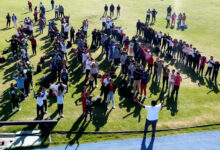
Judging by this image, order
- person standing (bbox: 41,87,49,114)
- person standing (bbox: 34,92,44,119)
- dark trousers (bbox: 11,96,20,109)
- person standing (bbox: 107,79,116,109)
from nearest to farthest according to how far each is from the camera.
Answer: person standing (bbox: 34,92,44,119) < person standing (bbox: 41,87,49,114) < dark trousers (bbox: 11,96,20,109) < person standing (bbox: 107,79,116,109)

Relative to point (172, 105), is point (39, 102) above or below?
above

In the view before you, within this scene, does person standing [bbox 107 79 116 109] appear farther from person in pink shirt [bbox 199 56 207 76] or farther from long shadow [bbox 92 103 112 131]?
person in pink shirt [bbox 199 56 207 76]

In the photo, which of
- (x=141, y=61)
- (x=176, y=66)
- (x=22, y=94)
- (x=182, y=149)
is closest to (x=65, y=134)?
(x=22, y=94)

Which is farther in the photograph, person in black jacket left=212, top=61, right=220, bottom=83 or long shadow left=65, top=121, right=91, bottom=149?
person in black jacket left=212, top=61, right=220, bottom=83

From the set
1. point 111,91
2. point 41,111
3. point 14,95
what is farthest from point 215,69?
point 14,95

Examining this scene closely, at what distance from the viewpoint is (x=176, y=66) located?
20531 mm

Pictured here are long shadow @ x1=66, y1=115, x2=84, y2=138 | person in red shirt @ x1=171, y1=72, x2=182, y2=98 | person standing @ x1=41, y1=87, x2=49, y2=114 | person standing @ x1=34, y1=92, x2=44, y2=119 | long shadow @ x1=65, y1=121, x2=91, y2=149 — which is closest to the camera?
long shadow @ x1=65, y1=121, x2=91, y2=149

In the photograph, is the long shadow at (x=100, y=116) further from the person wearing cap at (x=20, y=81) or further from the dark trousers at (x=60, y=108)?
the person wearing cap at (x=20, y=81)

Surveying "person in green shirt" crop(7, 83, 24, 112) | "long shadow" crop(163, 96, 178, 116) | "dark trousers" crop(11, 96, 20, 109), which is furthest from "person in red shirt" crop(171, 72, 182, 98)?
"dark trousers" crop(11, 96, 20, 109)

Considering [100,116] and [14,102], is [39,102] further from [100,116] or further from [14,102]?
[100,116]

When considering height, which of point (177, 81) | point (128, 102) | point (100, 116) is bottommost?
point (100, 116)

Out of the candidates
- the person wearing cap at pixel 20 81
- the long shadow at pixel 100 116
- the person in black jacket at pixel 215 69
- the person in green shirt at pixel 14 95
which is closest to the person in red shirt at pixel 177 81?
the person in black jacket at pixel 215 69

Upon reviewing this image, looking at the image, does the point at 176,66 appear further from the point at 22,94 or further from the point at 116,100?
the point at 22,94

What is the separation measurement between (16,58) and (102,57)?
22.9ft
